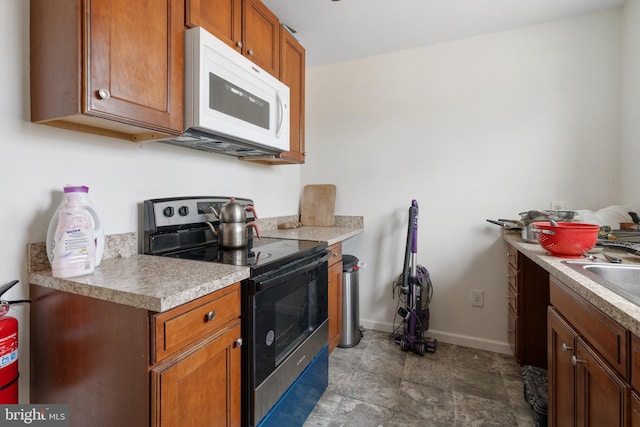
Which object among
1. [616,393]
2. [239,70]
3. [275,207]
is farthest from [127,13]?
[616,393]

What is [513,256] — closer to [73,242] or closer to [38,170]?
[73,242]

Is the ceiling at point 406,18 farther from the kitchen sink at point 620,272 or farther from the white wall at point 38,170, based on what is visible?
the kitchen sink at point 620,272

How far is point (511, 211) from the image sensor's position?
2.23m

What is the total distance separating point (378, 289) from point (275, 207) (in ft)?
3.89

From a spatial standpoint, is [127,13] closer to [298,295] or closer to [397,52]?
[298,295]

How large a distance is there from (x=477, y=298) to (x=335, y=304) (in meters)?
1.19

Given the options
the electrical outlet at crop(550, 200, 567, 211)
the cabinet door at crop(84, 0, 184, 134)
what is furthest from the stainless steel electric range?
the electrical outlet at crop(550, 200, 567, 211)

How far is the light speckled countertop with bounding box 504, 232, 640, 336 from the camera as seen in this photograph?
684 mm

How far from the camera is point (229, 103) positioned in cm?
142

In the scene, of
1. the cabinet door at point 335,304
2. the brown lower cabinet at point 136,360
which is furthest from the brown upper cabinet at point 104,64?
the cabinet door at point 335,304

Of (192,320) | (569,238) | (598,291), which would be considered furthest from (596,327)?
(192,320)

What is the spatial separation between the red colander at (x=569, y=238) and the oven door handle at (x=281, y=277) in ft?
3.59

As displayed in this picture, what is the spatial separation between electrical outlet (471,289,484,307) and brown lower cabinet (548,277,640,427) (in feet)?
3.71

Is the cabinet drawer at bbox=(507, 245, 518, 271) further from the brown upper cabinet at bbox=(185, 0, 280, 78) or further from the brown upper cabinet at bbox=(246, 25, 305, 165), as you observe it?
the brown upper cabinet at bbox=(185, 0, 280, 78)
